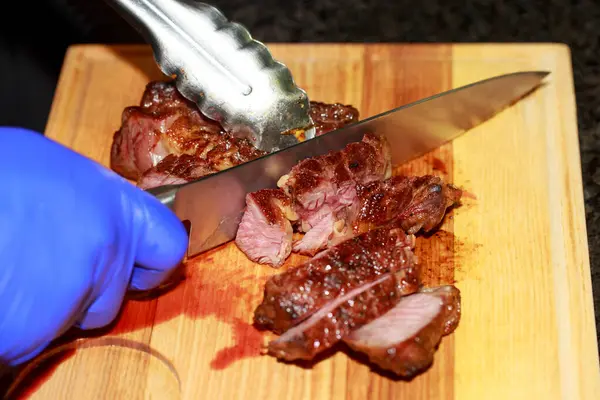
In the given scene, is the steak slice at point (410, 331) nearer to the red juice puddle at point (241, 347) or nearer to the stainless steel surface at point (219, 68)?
the red juice puddle at point (241, 347)

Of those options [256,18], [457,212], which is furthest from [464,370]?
[256,18]

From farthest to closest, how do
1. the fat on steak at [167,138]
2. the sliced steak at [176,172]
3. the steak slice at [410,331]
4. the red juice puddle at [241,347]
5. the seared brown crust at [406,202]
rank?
the fat on steak at [167,138]
the sliced steak at [176,172]
the seared brown crust at [406,202]
the red juice puddle at [241,347]
the steak slice at [410,331]

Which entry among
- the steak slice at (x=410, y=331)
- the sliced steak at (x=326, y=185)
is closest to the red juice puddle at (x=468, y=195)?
the sliced steak at (x=326, y=185)

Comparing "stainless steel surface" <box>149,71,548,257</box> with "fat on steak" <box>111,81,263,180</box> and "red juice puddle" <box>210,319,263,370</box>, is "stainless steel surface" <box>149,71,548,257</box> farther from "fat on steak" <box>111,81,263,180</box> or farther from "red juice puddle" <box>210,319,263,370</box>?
"red juice puddle" <box>210,319,263,370</box>

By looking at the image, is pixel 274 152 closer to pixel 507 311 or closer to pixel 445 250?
pixel 445 250

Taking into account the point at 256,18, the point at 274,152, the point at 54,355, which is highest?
the point at 256,18

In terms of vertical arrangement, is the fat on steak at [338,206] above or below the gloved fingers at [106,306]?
above
